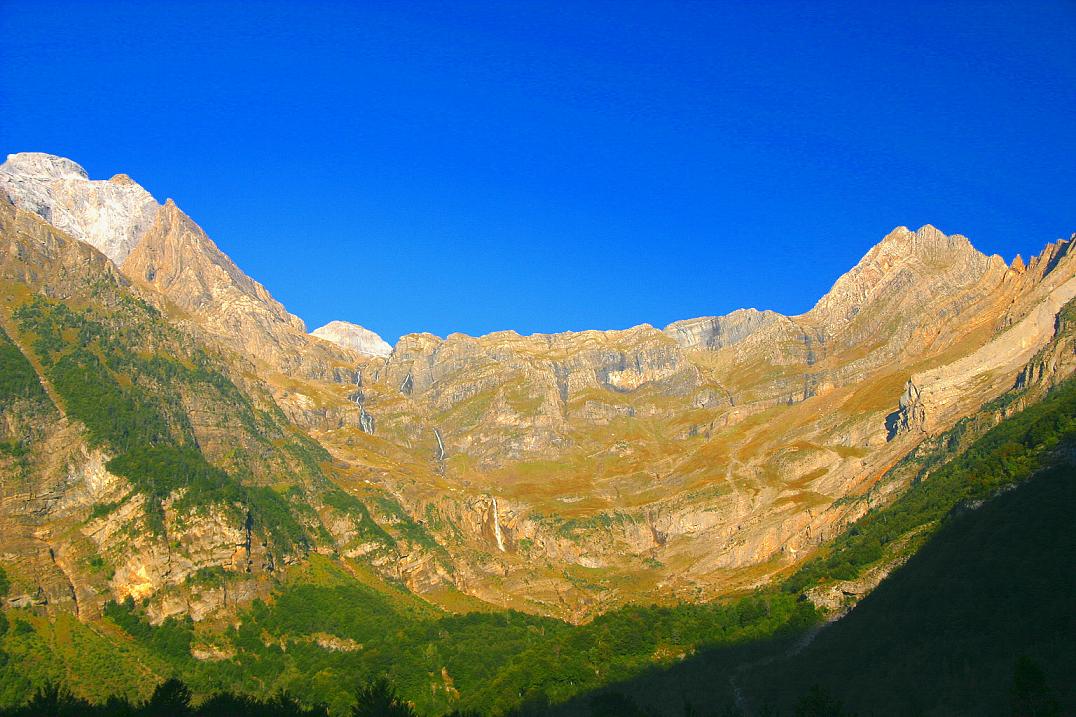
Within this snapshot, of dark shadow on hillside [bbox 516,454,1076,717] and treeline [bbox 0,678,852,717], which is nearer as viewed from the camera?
dark shadow on hillside [bbox 516,454,1076,717]

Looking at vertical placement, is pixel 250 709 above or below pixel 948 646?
below

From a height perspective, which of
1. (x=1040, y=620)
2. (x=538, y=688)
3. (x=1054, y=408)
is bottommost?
(x=538, y=688)

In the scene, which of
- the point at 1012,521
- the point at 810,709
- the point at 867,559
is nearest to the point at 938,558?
the point at 1012,521

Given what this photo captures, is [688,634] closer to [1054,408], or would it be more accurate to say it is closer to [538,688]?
[538,688]

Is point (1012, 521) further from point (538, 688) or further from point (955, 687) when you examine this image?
point (538, 688)

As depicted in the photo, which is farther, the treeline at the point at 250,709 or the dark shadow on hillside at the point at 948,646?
the treeline at the point at 250,709

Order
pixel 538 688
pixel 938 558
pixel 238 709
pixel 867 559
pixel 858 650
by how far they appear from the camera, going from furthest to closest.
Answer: pixel 867 559 < pixel 538 688 < pixel 238 709 < pixel 938 558 < pixel 858 650

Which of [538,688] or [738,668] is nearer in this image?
[738,668]

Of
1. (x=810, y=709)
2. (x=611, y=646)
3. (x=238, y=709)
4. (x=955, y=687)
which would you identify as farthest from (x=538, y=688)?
(x=955, y=687)

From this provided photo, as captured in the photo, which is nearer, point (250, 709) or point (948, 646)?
→ point (948, 646)

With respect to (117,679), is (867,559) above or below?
above

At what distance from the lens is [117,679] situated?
19650 cm

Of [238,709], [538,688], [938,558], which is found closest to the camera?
[938,558]

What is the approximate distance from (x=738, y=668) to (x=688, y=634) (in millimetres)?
39473
